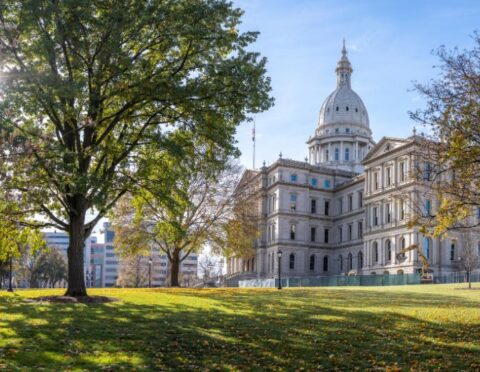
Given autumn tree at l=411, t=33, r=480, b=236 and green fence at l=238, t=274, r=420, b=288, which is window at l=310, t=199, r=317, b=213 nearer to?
green fence at l=238, t=274, r=420, b=288

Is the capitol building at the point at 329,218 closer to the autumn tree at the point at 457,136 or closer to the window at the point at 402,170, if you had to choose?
the window at the point at 402,170

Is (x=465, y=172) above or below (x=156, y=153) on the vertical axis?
below

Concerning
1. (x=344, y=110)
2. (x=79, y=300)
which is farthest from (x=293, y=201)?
(x=79, y=300)

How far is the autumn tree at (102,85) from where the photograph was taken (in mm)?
19000

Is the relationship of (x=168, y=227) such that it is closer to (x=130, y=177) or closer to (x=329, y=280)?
(x=130, y=177)

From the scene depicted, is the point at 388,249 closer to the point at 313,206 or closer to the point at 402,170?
the point at 402,170

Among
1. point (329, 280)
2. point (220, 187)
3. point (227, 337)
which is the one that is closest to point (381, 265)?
point (329, 280)

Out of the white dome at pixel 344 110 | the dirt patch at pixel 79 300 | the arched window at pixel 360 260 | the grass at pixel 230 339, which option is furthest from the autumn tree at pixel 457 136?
the white dome at pixel 344 110

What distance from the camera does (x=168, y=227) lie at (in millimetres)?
26812

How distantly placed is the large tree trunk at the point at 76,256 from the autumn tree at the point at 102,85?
4 cm

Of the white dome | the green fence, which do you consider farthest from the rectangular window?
the white dome

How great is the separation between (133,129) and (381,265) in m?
62.4

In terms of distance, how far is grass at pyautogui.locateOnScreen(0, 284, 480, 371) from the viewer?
11203 mm

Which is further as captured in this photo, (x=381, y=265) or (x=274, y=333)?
(x=381, y=265)
